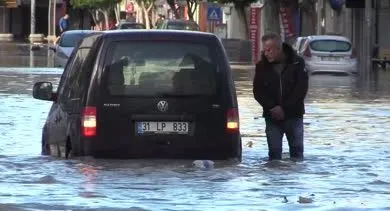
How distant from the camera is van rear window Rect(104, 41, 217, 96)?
42.2 feet

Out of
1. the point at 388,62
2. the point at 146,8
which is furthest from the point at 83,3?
the point at 388,62

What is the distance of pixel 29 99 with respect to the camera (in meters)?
26.5

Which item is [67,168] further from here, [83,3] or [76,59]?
[83,3]

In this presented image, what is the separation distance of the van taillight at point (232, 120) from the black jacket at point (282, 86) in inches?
35.1

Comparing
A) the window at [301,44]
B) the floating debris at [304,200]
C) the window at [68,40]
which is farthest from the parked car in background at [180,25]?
the floating debris at [304,200]

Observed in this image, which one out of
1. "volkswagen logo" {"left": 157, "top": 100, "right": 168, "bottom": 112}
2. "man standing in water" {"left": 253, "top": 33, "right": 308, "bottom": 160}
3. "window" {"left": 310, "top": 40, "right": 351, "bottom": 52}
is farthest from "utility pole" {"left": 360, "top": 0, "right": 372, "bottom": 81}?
"volkswagen logo" {"left": 157, "top": 100, "right": 168, "bottom": 112}

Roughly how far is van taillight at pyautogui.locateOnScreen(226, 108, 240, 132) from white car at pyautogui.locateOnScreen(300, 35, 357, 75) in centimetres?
2786

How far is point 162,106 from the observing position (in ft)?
42.5

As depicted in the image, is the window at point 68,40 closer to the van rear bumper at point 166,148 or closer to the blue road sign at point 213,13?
the blue road sign at point 213,13

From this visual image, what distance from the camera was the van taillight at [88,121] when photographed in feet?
42.1

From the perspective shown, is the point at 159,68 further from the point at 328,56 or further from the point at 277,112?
the point at 328,56

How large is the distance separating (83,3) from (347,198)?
287 ft

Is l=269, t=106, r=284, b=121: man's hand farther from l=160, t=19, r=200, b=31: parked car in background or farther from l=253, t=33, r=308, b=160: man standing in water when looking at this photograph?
l=160, t=19, r=200, b=31: parked car in background

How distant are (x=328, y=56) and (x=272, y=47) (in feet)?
90.1
